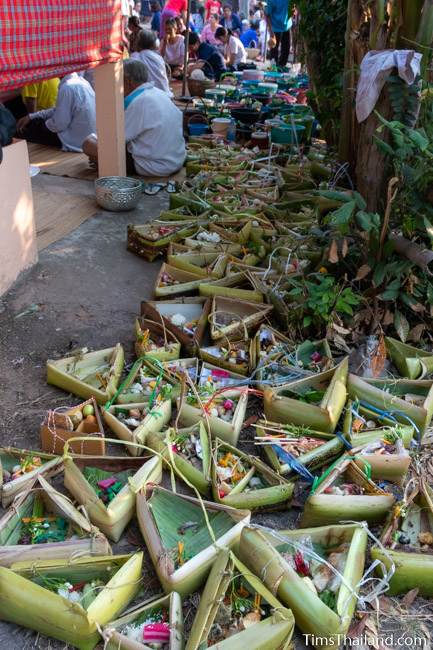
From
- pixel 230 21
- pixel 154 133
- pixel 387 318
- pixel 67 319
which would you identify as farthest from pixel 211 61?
pixel 387 318

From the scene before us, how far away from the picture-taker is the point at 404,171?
121 inches

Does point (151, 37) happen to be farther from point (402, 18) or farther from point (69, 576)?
point (69, 576)

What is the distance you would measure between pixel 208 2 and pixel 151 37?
11.4m

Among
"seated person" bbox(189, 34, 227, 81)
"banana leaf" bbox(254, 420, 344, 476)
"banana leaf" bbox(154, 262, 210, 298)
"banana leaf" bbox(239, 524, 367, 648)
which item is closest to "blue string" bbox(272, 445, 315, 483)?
"banana leaf" bbox(254, 420, 344, 476)

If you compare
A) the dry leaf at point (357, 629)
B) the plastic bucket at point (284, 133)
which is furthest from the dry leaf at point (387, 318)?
the plastic bucket at point (284, 133)

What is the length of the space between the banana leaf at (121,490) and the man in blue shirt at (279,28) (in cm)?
1195

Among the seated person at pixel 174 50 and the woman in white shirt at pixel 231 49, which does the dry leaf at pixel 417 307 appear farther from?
the woman in white shirt at pixel 231 49

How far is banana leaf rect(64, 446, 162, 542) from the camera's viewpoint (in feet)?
6.82

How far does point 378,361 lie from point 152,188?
349cm

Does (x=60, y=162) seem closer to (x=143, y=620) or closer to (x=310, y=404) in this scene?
(x=310, y=404)

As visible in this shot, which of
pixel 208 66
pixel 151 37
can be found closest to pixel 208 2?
pixel 208 66

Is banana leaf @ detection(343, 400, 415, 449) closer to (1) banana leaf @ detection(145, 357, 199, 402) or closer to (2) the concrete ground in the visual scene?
(1) banana leaf @ detection(145, 357, 199, 402)

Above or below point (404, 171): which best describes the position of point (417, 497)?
below

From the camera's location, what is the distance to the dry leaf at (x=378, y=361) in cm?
296
